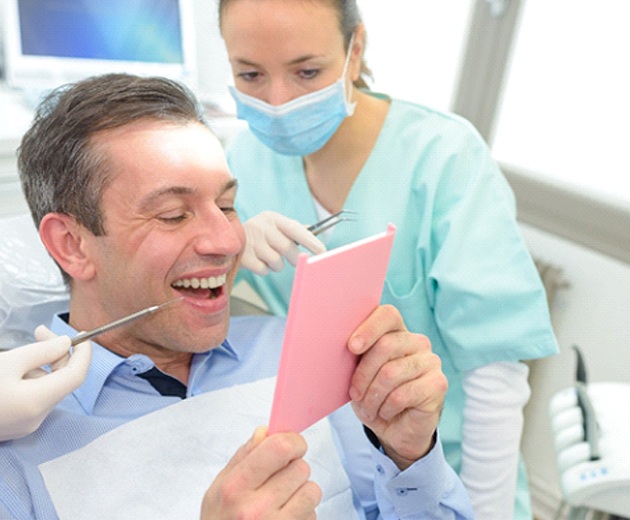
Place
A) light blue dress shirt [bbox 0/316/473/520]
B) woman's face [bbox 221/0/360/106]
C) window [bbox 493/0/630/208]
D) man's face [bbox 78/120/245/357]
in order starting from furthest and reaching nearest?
window [bbox 493/0/630/208] → woman's face [bbox 221/0/360/106] → man's face [bbox 78/120/245/357] → light blue dress shirt [bbox 0/316/473/520]

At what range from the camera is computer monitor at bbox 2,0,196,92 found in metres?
2.48

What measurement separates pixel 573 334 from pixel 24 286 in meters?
1.62

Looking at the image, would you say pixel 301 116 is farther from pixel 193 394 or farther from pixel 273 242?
pixel 193 394

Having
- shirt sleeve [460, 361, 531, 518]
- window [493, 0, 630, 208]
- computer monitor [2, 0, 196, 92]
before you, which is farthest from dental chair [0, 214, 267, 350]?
window [493, 0, 630, 208]

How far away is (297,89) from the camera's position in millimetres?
1352

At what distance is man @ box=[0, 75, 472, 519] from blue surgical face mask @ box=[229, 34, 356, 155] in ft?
0.79

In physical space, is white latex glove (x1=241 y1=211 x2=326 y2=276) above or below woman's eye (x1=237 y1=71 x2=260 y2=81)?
below

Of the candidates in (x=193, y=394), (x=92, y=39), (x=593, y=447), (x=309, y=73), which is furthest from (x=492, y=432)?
(x=92, y=39)

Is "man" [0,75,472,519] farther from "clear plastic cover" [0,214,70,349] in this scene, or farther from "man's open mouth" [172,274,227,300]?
"clear plastic cover" [0,214,70,349]

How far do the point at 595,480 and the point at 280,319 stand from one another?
26.5 inches

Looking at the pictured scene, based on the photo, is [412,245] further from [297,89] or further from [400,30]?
[400,30]

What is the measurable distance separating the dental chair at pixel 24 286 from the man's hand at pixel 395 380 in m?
0.71

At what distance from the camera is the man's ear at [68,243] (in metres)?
1.07

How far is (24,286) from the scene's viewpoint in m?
1.33
